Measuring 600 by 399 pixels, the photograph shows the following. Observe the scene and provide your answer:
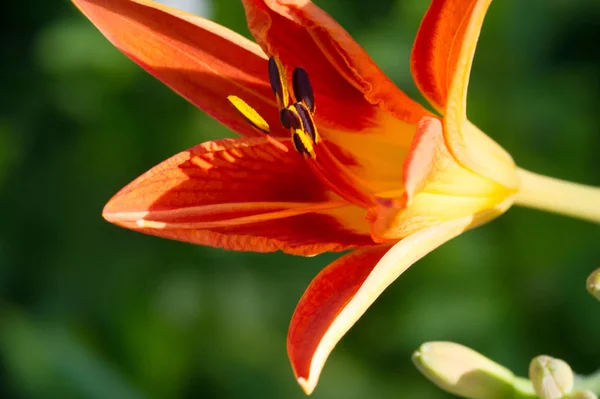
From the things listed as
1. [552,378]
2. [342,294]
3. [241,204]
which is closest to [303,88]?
[241,204]

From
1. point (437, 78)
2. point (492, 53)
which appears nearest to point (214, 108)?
point (437, 78)

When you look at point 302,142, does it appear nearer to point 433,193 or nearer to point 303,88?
point 303,88

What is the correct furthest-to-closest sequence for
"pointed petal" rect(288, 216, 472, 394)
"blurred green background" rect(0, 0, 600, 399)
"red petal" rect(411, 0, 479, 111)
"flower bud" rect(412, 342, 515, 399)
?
"blurred green background" rect(0, 0, 600, 399) < "flower bud" rect(412, 342, 515, 399) < "red petal" rect(411, 0, 479, 111) < "pointed petal" rect(288, 216, 472, 394)

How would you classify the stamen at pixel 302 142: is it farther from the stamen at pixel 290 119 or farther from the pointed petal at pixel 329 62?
the pointed petal at pixel 329 62

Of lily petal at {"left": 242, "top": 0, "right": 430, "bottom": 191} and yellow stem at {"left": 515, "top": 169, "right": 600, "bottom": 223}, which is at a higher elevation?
lily petal at {"left": 242, "top": 0, "right": 430, "bottom": 191}

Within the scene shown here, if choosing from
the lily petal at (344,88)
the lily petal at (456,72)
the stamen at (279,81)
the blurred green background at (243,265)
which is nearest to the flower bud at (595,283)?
the lily petal at (456,72)

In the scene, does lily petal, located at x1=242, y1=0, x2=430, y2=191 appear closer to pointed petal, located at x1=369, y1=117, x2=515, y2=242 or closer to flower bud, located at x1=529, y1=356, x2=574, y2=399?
pointed petal, located at x1=369, y1=117, x2=515, y2=242

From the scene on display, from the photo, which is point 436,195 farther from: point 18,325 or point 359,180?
point 18,325

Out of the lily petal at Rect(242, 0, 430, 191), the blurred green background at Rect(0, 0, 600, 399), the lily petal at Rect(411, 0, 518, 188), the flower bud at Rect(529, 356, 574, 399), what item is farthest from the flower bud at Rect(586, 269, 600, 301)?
the blurred green background at Rect(0, 0, 600, 399)
